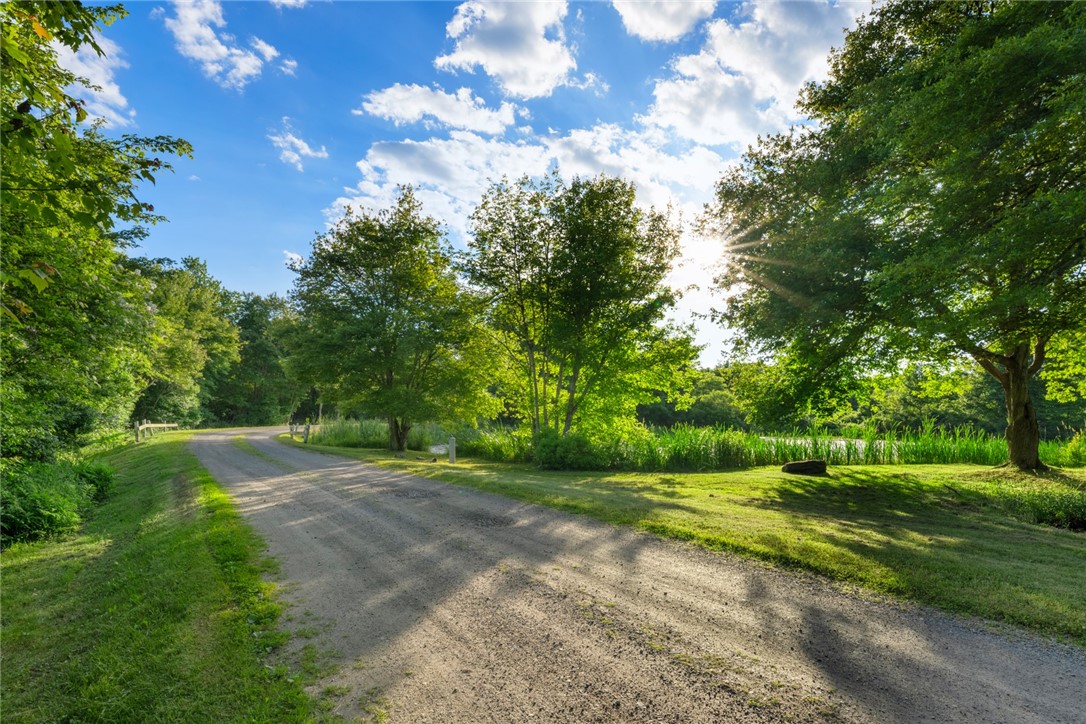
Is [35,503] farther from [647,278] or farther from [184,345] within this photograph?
[184,345]

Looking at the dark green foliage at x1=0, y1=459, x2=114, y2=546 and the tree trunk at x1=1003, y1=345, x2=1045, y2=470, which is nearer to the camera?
the dark green foliage at x1=0, y1=459, x2=114, y2=546

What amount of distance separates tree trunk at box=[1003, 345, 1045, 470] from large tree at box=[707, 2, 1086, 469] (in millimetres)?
50

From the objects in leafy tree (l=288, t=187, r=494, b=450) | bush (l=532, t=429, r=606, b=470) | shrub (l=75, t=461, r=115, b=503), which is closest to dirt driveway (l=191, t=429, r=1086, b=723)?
bush (l=532, t=429, r=606, b=470)

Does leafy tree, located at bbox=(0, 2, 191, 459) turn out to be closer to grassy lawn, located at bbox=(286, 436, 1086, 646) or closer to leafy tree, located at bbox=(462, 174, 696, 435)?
grassy lawn, located at bbox=(286, 436, 1086, 646)

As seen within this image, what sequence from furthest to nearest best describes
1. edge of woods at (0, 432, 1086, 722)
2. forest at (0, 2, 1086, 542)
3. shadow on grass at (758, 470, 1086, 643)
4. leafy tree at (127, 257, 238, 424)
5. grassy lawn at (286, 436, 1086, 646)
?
1. leafy tree at (127, 257, 238, 424)
2. forest at (0, 2, 1086, 542)
3. grassy lawn at (286, 436, 1086, 646)
4. shadow on grass at (758, 470, 1086, 643)
5. edge of woods at (0, 432, 1086, 722)

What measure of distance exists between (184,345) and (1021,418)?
138 feet

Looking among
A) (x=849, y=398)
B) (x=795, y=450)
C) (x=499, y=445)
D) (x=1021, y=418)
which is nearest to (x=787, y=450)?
(x=795, y=450)

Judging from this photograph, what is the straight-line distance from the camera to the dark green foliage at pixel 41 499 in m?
8.23

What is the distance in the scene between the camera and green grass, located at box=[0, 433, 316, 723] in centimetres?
309

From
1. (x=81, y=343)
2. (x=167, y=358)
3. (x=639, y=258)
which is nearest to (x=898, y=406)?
(x=639, y=258)

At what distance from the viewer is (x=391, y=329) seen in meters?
20.1

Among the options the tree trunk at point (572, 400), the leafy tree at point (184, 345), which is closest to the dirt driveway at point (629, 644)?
the tree trunk at point (572, 400)

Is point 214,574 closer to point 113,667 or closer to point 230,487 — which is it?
point 113,667

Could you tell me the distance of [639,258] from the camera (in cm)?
1711
